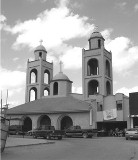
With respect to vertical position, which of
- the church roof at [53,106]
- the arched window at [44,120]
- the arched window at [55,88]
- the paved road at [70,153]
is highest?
the arched window at [55,88]

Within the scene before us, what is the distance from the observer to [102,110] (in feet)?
151

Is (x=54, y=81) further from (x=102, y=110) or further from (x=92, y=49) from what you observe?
(x=102, y=110)

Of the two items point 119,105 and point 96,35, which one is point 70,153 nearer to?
point 119,105

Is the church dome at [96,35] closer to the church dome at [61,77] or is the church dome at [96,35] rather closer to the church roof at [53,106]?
the church dome at [61,77]

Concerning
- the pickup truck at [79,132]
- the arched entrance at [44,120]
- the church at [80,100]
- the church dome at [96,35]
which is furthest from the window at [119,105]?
the church dome at [96,35]

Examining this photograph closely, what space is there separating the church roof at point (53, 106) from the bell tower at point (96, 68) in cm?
515

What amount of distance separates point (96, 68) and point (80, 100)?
465 inches

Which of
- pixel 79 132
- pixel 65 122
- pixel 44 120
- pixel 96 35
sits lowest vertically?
pixel 79 132

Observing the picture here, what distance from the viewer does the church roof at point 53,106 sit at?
1816 inches

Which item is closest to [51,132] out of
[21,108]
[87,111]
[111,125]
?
[87,111]

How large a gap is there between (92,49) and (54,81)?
1043 centimetres

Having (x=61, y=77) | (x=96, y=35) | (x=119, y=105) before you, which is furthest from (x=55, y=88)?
(x=119, y=105)

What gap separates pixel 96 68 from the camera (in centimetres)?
5897

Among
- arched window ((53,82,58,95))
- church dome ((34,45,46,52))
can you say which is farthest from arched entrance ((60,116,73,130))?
church dome ((34,45,46,52))
